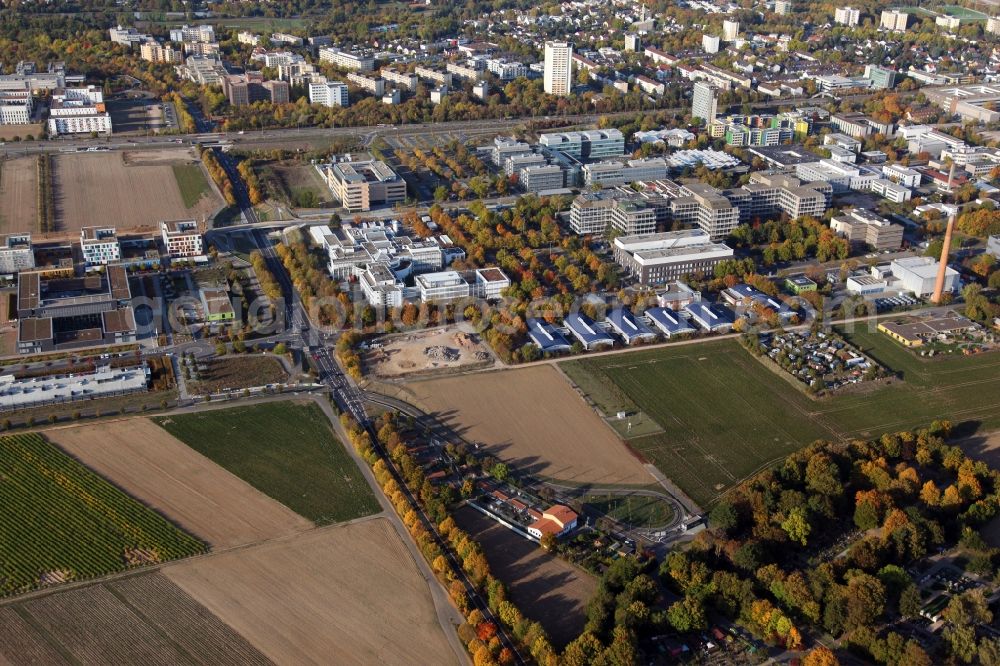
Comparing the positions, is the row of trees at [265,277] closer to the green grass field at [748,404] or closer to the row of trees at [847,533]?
the green grass field at [748,404]

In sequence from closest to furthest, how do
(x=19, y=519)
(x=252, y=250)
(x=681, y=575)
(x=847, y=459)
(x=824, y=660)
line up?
(x=824, y=660), (x=681, y=575), (x=19, y=519), (x=847, y=459), (x=252, y=250)

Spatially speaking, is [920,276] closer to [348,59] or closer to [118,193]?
[118,193]

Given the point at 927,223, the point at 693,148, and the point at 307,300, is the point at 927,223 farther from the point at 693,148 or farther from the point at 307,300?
the point at 307,300

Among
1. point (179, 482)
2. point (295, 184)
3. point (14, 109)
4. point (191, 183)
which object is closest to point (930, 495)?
point (179, 482)

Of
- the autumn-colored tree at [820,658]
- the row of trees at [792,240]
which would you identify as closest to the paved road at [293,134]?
the row of trees at [792,240]

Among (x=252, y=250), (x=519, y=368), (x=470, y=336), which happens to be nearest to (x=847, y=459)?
(x=519, y=368)

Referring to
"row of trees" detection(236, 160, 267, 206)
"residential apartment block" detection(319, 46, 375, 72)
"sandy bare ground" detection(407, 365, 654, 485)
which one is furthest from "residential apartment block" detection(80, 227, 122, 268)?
"residential apartment block" detection(319, 46, 375, 72)

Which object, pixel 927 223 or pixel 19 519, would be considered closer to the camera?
pixel 19 519
